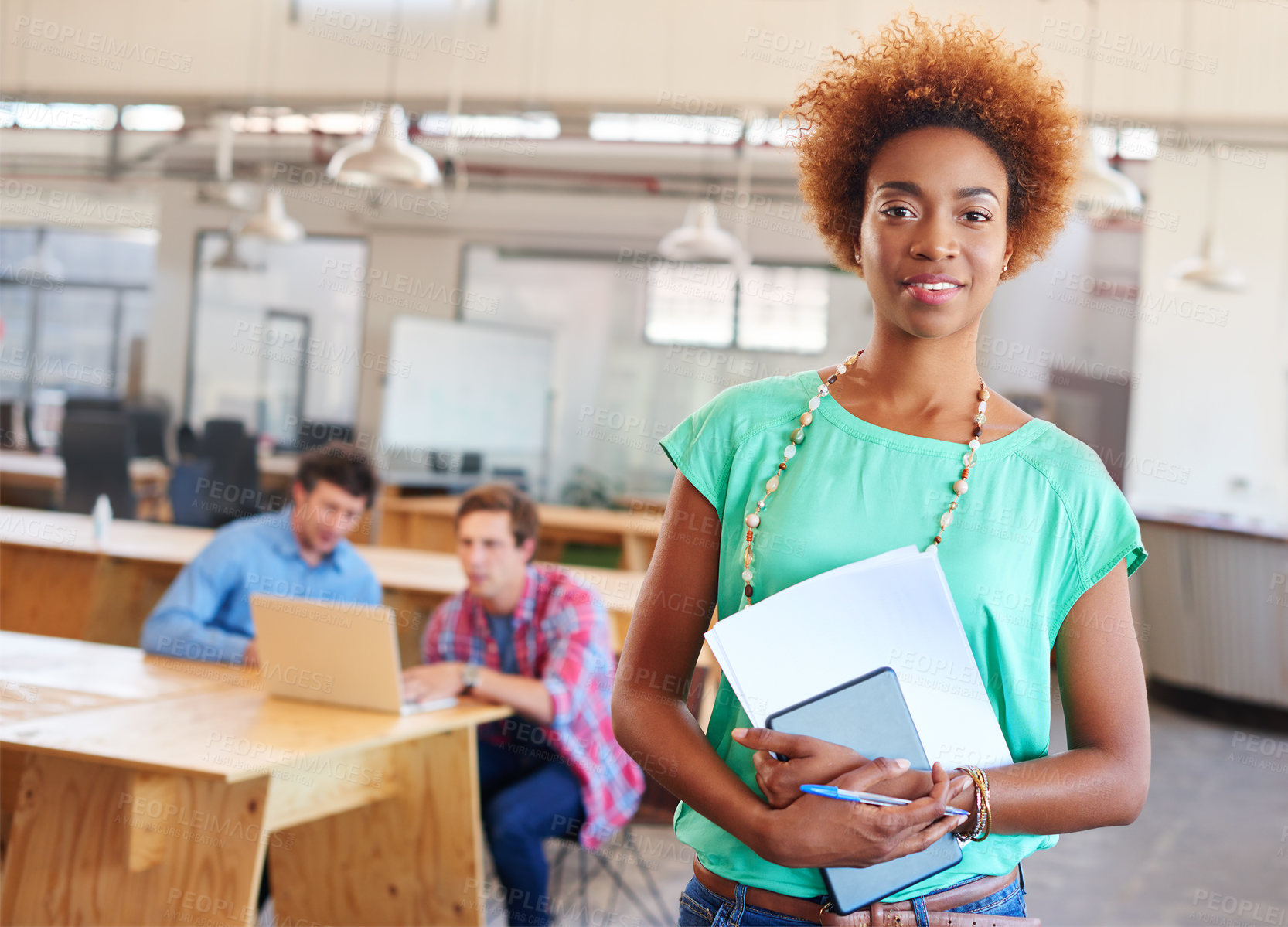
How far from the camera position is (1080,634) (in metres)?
1.01

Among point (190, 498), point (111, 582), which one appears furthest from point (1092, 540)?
point (190, 498)

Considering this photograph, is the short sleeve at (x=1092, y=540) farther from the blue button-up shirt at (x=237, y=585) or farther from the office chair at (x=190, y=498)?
the office chair at (x=190, y=498)

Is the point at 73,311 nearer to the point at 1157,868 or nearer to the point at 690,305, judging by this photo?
the point at 690,305

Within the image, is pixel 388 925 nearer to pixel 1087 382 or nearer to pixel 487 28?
pixel 487 28

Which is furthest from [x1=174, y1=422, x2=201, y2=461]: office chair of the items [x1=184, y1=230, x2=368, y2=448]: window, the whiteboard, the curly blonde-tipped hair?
the curly blonde-tipped hair

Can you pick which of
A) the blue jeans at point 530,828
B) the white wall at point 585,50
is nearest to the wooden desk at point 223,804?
the blue jeans at point 530,828

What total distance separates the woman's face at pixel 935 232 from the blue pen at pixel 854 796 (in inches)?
15.2

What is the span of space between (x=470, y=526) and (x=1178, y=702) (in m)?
5.38

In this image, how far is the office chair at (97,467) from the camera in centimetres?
708

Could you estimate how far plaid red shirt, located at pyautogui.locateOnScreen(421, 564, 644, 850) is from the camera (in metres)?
3.02

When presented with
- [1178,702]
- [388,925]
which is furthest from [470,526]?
[1178,702]

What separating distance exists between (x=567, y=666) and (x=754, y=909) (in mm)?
2063

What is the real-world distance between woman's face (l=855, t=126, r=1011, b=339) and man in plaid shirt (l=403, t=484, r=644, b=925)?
2.00 metres

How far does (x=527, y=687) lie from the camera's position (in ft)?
9.44
